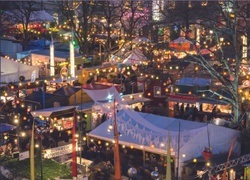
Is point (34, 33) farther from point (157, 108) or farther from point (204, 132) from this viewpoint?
point (204, 132)

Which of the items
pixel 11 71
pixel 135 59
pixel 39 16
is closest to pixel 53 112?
pixel 11 71

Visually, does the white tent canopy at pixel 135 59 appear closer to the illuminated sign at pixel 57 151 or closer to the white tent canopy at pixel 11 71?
the white tent canopy at pixel 11 71

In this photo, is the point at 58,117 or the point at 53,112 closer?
the point at 53,112

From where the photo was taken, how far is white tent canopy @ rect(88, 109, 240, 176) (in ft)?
37.4

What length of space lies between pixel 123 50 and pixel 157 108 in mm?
8703

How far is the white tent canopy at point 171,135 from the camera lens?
11.4 meters

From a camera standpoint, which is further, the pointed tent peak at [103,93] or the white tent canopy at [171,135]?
the pointed tent peak at [103,93]

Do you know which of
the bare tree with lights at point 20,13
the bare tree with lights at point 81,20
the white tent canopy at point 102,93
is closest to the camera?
the white tent canopy at point 102,93

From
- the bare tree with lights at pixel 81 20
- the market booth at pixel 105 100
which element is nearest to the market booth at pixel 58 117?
the market booth at pixel 105 100

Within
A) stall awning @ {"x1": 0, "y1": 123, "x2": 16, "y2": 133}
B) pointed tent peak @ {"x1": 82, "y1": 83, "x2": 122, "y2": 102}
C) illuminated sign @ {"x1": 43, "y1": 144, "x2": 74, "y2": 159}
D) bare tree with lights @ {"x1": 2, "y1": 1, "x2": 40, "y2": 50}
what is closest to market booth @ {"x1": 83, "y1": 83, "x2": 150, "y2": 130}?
pointed tent peak @ {"x1": 82, "y1": 83, "x2": 122, "y2": 102}

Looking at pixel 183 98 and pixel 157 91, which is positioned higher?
pixel 157 91

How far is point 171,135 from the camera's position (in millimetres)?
11617

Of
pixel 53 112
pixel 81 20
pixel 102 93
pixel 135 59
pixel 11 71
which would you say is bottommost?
pixel 53 112

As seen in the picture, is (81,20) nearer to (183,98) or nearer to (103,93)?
(183,98)
